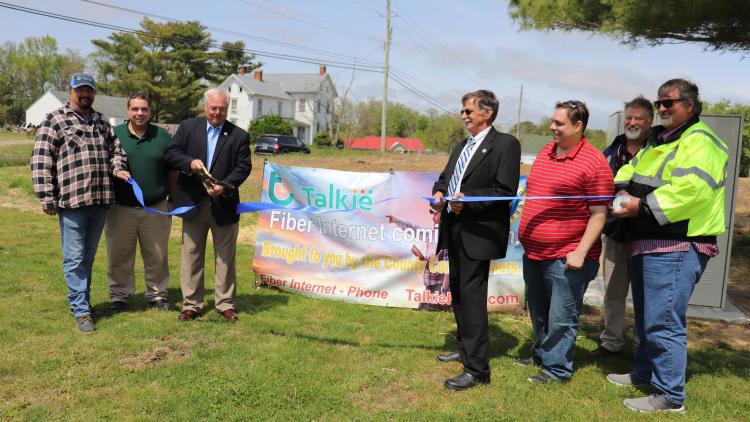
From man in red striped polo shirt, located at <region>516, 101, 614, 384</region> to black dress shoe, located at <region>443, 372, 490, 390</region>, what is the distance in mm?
402

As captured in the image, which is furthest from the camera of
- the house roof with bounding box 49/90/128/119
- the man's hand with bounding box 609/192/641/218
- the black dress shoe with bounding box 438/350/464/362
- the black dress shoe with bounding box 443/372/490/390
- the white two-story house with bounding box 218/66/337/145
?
the white two-story house with bounding box 218/66/337/145

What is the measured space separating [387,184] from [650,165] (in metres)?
3.08

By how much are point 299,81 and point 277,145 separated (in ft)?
128

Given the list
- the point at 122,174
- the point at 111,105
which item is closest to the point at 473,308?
the point at 122,174

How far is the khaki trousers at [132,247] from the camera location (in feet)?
16.8

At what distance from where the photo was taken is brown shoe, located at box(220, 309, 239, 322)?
5.07 metres

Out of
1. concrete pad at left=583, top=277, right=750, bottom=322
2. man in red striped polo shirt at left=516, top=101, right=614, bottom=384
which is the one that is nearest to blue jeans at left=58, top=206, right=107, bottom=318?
man in red striped polo shirt at left=516, top=101, right=614, bottom=384

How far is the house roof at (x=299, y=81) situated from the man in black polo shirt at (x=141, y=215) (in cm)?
6365

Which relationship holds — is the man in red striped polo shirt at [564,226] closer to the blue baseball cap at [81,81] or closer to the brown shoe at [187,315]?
the brown shoe at [187,315]

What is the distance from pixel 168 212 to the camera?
5.14 m

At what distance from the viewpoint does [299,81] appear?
6969 centimetres

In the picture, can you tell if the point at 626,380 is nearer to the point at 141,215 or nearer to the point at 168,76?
the point at 141,215

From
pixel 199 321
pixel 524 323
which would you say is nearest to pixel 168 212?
pixel 199 321

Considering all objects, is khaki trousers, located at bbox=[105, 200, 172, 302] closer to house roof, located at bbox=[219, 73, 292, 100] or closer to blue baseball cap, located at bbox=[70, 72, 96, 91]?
blue baseball cap, located at bbox=[70, 72, 96, 91]
